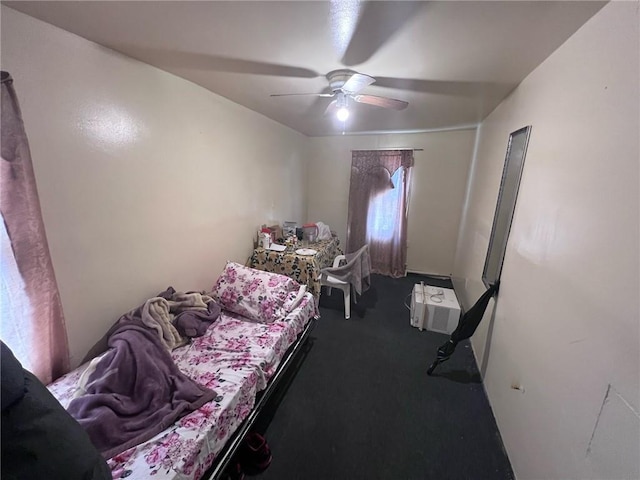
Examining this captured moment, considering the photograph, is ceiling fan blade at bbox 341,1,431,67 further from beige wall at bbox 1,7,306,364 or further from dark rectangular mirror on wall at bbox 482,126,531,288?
beige wall at bbox 1,7,306,364

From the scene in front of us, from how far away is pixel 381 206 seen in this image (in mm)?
3967

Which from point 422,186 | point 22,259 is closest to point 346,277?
point 422,186

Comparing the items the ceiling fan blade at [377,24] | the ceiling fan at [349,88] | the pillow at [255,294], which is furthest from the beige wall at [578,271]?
the pillow at [255,294]

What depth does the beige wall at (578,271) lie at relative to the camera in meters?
0.80

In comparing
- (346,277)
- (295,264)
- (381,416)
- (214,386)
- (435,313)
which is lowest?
(381,416)

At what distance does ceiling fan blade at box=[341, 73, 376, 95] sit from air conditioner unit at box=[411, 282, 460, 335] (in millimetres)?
2108

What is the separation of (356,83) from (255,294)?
170 centimetres

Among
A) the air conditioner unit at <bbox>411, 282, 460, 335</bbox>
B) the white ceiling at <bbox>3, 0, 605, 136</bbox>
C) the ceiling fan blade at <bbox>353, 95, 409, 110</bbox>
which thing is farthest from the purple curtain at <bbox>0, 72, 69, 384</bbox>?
the air conditioner unit at <bbox>411, 282, 460, 335</bbox>

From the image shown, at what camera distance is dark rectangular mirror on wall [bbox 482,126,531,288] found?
1714 millimetres

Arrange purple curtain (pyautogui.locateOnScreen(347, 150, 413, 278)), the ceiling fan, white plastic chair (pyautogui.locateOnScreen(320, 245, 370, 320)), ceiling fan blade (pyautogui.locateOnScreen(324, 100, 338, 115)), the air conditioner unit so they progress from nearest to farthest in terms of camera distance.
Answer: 1. the ceiling fan
2. ceiling fan blade (pyautogui.locateOnScreen(324, 100, 338, 115))
3. the air conditioner unit
4. white plastic chair (pyautogui.locateOnScreen(320, 245, 370, 320))
5. purple curtain (pyautogui.locateOnScreen(347, 150, 413, 278))

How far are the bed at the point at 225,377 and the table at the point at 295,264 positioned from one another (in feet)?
1.34

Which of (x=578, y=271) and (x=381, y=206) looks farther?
(x=381, y=206)

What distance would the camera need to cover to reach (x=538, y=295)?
4.22ft

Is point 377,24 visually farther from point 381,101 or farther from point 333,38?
point 381,101
